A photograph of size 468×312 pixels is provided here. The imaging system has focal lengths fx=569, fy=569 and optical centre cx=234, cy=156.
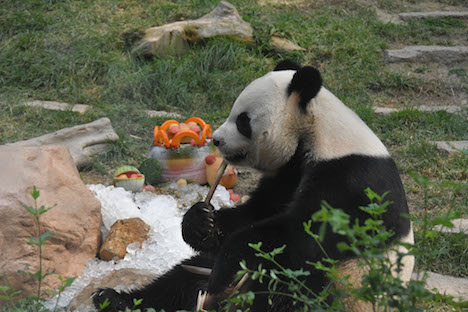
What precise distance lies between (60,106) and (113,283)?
11.7 ft

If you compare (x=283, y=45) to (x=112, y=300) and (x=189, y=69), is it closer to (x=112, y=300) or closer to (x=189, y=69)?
(x=189, y=69)

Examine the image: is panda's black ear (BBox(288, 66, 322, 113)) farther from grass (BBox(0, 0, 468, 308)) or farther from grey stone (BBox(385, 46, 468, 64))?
grey stone (BBox(385, 46, 468, 64))

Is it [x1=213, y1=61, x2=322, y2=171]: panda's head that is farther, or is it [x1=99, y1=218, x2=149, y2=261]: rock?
[x1=99, y1=218, x2=149, y2=261]: rock

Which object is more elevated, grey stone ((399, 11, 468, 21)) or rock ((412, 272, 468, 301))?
rock ((412, 272, 468, 301))

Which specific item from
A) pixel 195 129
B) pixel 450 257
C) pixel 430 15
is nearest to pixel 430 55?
pixel 430 15

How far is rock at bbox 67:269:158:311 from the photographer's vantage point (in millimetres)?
3521

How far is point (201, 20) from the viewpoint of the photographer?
798 centimetres

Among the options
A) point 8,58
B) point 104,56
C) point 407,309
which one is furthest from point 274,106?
point 8,58

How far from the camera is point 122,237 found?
4266 mm

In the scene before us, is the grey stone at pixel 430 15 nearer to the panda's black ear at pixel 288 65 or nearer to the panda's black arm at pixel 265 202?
the panda's black ear at pixel 288 65

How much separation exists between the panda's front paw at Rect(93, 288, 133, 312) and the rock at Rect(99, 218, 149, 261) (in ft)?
2.25

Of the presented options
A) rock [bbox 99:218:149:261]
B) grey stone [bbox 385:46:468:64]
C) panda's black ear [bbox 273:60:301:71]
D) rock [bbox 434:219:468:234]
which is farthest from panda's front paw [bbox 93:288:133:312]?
grey stone [bbox 385:46:468:64]

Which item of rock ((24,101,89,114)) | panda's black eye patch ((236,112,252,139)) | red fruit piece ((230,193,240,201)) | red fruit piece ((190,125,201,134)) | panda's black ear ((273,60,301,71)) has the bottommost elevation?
rock ((24,101,89,114))

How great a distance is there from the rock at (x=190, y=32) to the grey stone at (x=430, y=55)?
1998 mm
